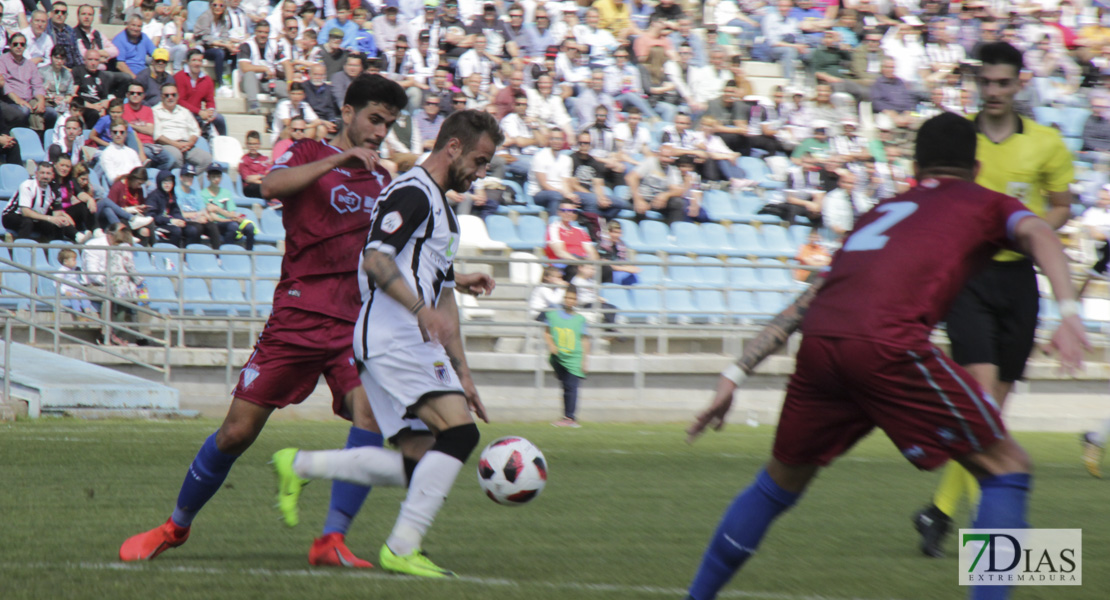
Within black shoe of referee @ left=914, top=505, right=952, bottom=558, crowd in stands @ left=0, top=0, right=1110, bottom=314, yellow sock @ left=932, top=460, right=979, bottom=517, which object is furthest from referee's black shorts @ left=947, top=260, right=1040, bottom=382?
crowd in stands @ left=0, top=0, right=1110, bottom=314

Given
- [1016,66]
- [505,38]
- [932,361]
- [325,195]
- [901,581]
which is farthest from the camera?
[505,38]

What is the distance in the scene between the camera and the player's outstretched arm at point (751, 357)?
12.5ft

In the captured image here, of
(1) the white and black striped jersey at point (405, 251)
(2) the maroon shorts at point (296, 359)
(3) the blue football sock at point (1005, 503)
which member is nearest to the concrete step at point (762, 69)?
(2) the maroon shorts at point (296, 359)

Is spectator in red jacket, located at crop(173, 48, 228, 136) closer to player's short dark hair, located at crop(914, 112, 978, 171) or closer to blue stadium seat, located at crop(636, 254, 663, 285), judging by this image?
blue stadium seat, located at crop(636, 254, 663, 285)

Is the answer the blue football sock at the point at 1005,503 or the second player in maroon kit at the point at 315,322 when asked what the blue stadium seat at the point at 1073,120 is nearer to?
the second player in maroon kit at the point at 315,322

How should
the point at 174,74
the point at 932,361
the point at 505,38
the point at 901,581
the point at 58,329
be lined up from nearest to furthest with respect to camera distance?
the point at 932,361 → the point at 901,581 → the point at 58,329 → the point at 174,74 → the point at 505,38

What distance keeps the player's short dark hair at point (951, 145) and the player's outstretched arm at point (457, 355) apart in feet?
6.58

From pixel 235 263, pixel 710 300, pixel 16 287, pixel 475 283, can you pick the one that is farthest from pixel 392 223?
pixel 710 300

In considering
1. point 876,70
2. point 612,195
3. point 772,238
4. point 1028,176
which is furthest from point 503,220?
point 1028,176

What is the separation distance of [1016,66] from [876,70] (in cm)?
1587

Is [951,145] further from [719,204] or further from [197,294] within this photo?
[719,204]

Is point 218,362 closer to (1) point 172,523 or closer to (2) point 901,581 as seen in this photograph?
(1) point 172,523

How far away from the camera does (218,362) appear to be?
1492cm

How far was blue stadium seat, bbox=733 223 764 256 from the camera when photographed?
17984mm
